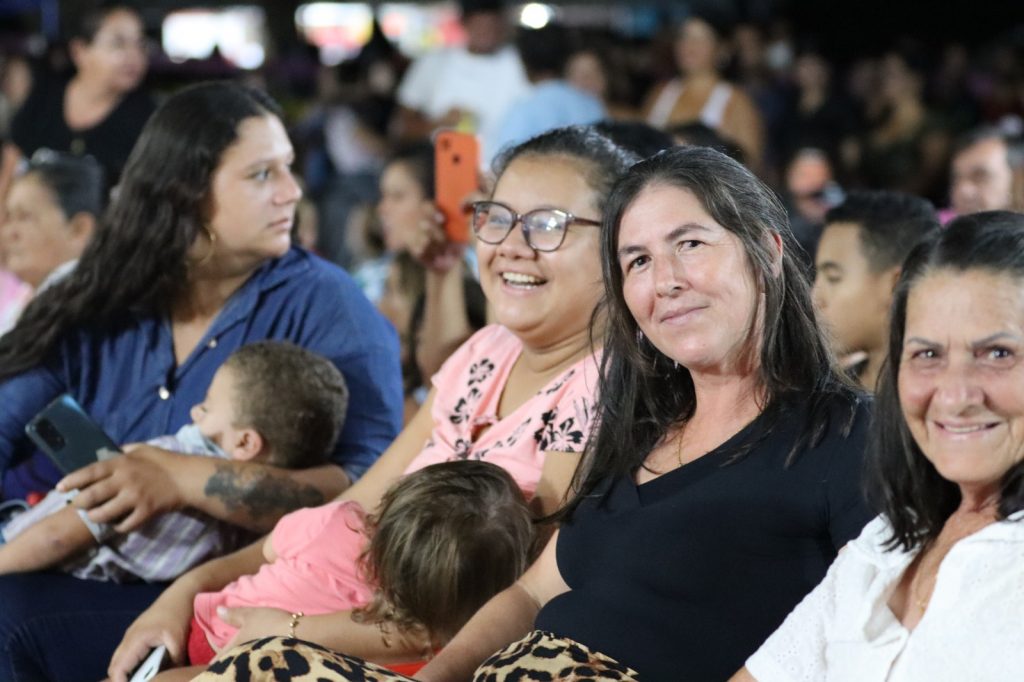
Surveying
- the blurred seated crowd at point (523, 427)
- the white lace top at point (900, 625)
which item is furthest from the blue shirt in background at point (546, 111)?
the white lace top at point (900, 625)

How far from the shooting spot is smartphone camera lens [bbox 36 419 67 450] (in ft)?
9.75

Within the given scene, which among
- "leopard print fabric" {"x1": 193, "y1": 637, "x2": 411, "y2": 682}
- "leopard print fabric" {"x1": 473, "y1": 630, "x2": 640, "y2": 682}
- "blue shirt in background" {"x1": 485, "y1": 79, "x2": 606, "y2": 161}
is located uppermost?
"blue shirt in background" {"x1": 485, "y1": 79, "x2": 606, "y2": 161}

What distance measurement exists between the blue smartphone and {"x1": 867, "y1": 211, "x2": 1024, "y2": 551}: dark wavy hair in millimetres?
1775

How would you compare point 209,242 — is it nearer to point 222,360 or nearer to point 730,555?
point 222,360

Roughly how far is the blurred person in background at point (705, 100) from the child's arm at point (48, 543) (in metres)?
3.69

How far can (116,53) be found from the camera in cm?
535

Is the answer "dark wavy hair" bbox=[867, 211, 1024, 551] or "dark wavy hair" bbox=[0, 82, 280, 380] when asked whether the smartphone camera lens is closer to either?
"dark wavy hair" bbox=[0, 82, 280, 380]

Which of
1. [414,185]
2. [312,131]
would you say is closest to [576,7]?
[312,131]

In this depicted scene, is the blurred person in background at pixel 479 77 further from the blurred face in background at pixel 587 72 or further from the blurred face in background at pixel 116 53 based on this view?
the blurred face in background at pixel 116 53

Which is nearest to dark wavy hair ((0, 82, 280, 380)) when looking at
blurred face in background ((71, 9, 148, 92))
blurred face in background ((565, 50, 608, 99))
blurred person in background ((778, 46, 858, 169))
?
blurred face in background ((71, 9, 148, 92))

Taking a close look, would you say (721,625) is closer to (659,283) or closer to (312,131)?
(659,283)

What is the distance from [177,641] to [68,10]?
12.0m

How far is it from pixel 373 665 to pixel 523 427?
2.29 ft

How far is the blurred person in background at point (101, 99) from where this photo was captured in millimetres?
5348
